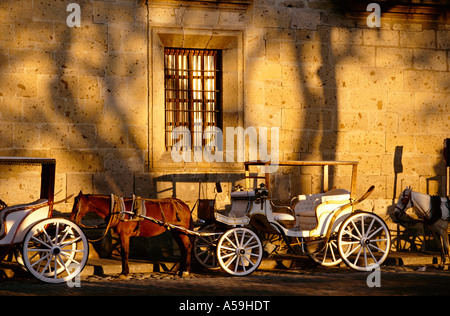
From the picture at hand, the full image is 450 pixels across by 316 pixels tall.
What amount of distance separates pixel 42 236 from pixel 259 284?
3043 millimetres

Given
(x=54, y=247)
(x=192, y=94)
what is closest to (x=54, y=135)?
(x=192, y=94)

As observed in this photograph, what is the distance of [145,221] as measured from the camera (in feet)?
34.3

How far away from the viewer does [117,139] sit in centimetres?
1234

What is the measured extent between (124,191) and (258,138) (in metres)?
2.53

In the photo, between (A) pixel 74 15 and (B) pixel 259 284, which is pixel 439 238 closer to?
(B) pixel 259 284

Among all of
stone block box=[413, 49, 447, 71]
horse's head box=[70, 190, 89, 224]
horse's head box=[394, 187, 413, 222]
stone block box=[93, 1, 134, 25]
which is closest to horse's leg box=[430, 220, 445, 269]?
horse's head box=[394, 187, 413, 222]

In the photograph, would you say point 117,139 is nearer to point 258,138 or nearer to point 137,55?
point 137,55

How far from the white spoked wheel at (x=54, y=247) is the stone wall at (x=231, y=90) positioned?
7.60 feet

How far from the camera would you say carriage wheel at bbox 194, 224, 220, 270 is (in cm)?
1092

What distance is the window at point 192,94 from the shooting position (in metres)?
13.0

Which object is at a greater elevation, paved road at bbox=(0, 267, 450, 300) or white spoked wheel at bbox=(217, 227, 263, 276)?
white spoked wheel at bbox=(217, 227, 263, 276)

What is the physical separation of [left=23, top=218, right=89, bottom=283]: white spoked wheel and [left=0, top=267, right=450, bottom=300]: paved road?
0.18m

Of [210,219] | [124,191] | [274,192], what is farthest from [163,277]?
[274,192]

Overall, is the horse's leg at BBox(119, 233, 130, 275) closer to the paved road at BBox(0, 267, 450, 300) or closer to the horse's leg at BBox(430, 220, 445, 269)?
the paved road at BBox(0, 267, 450, 300)
